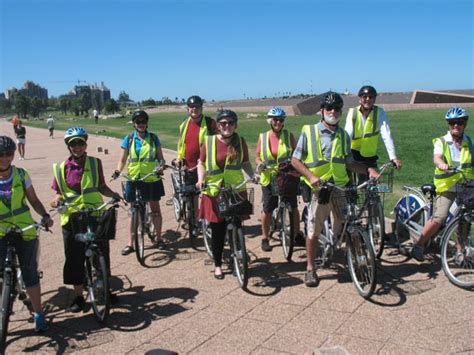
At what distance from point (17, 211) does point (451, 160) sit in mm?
4253

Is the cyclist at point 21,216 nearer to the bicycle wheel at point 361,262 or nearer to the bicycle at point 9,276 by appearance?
the bicycle at point 9,276

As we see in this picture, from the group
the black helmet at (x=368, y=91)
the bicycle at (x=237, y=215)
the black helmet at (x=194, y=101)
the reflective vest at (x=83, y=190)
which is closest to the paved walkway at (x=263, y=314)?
the bicycle at (x=237, y=215)

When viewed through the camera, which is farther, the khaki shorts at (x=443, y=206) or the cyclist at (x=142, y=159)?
the cyclist at (x=142, y=159)

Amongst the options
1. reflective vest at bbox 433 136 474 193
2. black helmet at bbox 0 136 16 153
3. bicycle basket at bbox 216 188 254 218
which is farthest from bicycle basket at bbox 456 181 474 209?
black helmet at bbox 0 136 16 153

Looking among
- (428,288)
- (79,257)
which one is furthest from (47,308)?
(428,288)

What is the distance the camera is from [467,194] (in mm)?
4910

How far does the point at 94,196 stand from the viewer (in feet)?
15.8

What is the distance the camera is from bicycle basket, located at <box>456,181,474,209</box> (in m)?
4.88

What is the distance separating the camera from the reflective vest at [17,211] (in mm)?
4266

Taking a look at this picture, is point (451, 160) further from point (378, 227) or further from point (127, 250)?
point (127, 250)

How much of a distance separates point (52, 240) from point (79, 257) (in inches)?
122

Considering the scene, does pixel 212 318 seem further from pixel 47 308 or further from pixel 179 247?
pixel 179 247

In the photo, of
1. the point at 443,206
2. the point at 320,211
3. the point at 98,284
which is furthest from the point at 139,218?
the point at 443,206

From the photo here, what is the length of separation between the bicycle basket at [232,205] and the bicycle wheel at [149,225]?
1.81 meters
